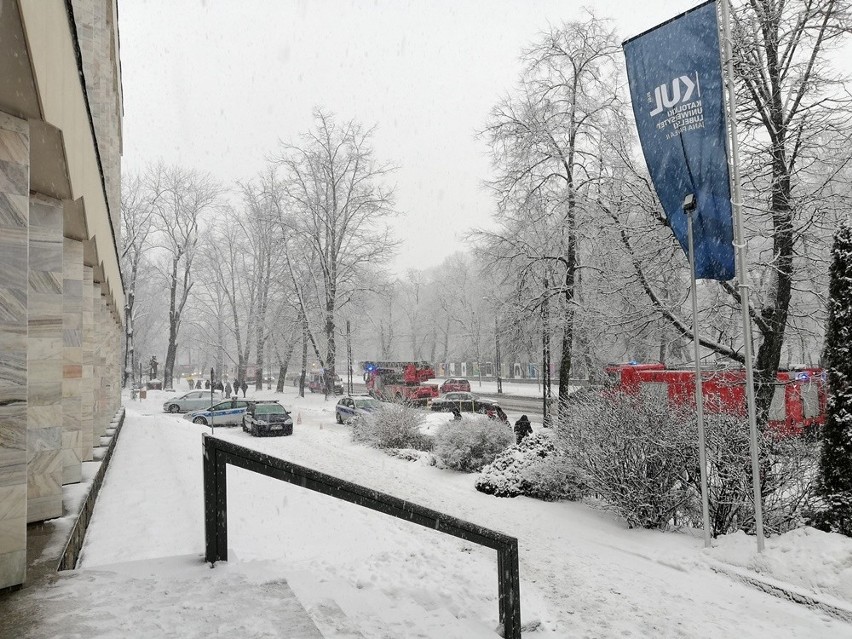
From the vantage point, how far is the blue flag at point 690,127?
331 inches

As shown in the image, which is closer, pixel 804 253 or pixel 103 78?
pixel 804 253

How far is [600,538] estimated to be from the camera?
9023 mm

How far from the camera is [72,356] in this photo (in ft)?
24.2

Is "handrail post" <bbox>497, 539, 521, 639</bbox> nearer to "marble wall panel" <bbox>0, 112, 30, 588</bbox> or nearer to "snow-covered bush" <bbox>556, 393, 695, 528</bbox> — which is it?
"marble wall panel" <bbox>0, 112, 30, 588</bbox>

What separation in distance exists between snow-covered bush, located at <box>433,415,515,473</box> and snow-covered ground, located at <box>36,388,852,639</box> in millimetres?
3461

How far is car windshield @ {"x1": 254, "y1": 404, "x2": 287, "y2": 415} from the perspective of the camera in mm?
22781

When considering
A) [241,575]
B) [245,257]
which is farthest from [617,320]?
[245,257]

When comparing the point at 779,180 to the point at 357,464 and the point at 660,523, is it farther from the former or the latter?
the point at 357,464

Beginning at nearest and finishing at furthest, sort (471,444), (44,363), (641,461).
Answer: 1. (44,363)
2. (641,461)
3. (471,444)

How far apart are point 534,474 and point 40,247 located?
9417mm

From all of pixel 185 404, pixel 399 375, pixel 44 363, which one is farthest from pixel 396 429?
pixel 399 375

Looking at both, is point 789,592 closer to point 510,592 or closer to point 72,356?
point 510,592

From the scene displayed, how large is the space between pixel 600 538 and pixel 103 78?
14515 millimetres

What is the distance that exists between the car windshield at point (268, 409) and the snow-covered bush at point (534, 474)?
1245 cm
